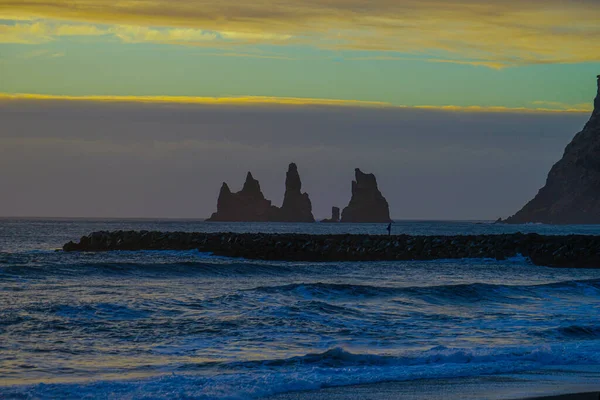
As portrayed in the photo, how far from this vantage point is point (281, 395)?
39.6ft

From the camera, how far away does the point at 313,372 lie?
13.4m

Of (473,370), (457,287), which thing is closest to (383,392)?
(473,370)

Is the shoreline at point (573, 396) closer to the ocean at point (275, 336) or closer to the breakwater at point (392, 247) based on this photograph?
the ocean at point (275, 336)

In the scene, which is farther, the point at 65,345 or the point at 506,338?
the point at 506,338

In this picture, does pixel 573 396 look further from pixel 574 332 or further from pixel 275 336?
pixel 574 332

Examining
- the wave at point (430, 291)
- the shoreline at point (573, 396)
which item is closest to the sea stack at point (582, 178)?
the wave at point (430, 291)

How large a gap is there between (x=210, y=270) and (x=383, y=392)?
22.3 meters

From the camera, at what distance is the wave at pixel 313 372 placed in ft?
38.7

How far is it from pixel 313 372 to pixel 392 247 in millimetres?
33588

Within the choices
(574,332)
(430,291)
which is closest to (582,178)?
(430,291)

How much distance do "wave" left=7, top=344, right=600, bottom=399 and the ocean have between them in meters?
0.03

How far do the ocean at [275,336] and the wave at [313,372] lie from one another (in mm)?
32

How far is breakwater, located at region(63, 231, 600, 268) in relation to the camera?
43.1m

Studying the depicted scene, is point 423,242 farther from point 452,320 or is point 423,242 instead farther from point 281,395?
point 281,395
